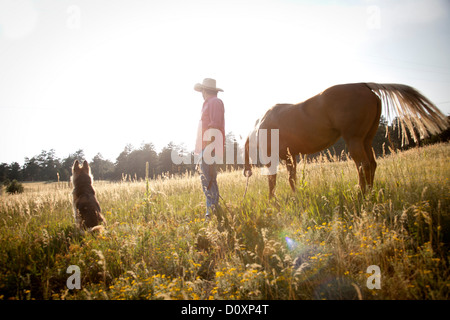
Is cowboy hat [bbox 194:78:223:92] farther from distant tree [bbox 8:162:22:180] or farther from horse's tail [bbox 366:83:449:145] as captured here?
distant tree [bbox 8:162:22:180]

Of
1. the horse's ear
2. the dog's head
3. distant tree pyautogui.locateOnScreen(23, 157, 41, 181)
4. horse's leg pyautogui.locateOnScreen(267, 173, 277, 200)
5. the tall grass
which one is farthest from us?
distant tree pyautogui.locateOnScreen(23, 157, 41, 181)

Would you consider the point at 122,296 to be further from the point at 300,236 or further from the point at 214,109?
the point at 214,109

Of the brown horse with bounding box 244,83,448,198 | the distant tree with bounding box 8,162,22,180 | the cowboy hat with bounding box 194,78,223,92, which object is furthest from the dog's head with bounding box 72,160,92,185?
the distant tree with bounding box 8,162,22,180

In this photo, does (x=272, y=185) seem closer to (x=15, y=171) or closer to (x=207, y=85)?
(x=207, y=85)

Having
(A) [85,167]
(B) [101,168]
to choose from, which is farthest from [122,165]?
(A) [85,167]

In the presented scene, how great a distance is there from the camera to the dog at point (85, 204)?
442 cm

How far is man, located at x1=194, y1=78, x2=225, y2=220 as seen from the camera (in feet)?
15.3

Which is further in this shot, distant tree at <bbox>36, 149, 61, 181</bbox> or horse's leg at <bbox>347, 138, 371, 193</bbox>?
distant tree at <bbox>36, 149, 61, 181</bbox>

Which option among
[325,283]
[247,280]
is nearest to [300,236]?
[325,283]

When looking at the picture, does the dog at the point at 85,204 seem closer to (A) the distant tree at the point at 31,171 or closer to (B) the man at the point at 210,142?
(B) the man at the point at 210,142

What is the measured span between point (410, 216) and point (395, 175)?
170 centimetres

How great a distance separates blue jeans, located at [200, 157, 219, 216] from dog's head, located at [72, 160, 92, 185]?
3.02 metres

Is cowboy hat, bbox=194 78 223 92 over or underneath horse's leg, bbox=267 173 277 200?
over
